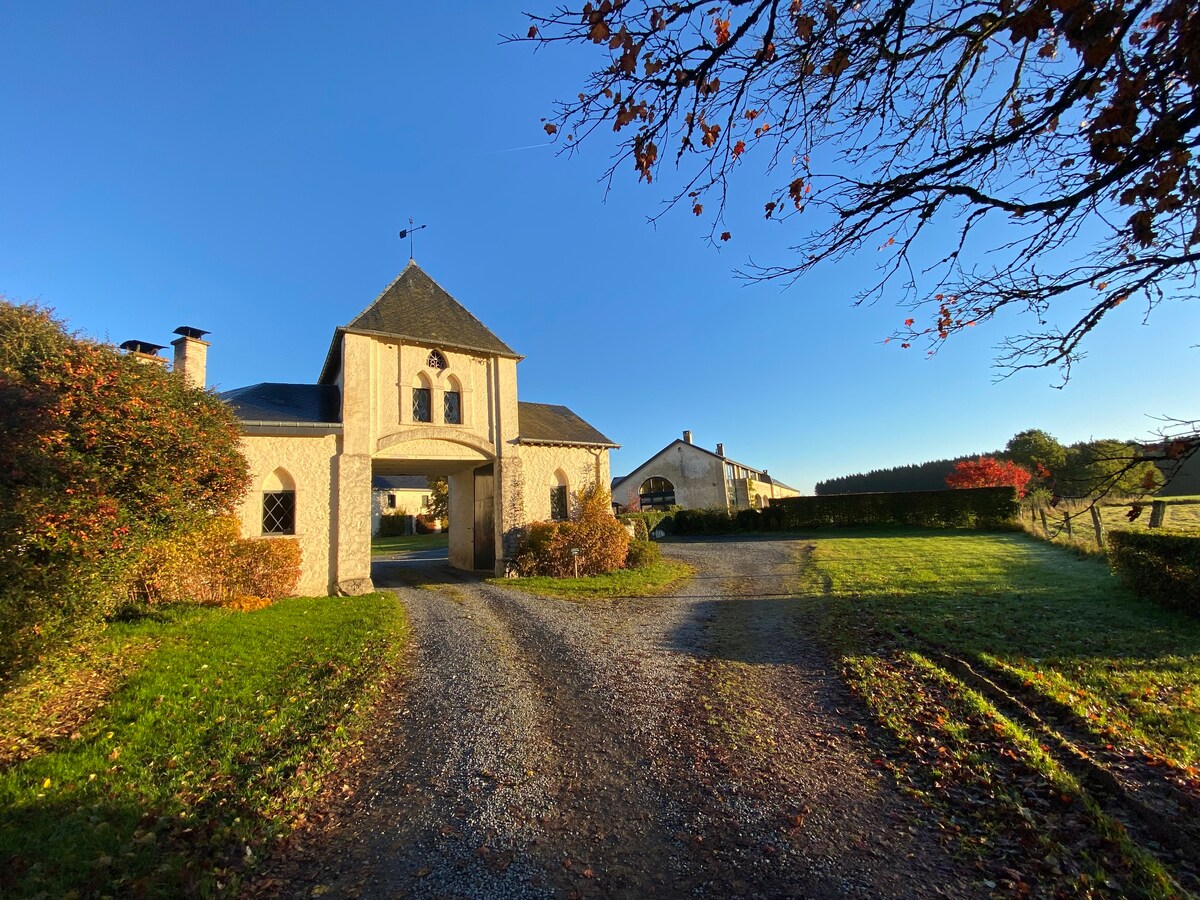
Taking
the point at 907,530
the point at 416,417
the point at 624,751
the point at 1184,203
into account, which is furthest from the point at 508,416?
the point at 907,530

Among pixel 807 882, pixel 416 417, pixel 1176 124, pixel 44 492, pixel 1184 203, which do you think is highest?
pixel 416 417

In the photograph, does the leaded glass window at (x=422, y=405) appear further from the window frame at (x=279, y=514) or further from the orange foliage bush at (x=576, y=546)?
the orange foliage bush at (x=576, y=546)

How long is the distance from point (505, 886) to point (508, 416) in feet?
42.8

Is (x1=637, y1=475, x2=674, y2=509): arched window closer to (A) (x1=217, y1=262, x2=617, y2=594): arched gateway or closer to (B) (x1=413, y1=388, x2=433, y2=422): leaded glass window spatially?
(A) (x1=217, y1=262, x2=617, y2=594): arched gateway

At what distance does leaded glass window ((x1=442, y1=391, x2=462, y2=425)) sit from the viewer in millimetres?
14734

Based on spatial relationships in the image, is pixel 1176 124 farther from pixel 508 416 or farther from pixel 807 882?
pixel 508 416

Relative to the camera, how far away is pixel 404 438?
13.6 meters

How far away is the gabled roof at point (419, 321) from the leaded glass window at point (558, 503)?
4402 mm

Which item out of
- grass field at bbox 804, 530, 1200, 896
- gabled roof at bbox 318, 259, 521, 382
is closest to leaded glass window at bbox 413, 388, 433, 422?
gabled roof at bbox 318, 259, 521, 382

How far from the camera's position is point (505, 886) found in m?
2.98

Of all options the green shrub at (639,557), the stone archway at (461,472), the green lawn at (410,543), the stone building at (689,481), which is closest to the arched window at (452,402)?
the stone archway at (461,472)

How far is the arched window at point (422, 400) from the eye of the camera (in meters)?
14.3

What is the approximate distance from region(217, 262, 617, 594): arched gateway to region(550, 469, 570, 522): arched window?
0.22ft

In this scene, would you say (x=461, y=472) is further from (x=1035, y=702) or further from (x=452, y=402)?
(x=1035, y=702)
